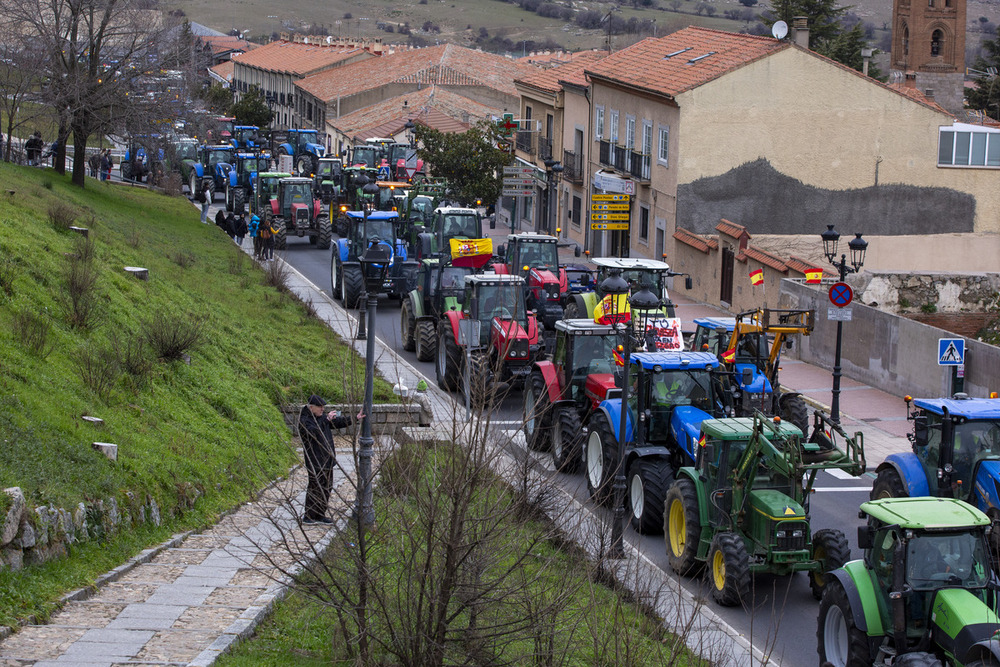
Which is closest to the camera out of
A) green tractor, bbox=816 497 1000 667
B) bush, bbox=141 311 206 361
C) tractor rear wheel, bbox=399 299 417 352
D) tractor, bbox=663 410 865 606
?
green tractor, bbox=816 497 1000 667

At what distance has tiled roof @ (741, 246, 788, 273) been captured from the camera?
30.4 metres

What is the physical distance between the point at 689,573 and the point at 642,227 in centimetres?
2766

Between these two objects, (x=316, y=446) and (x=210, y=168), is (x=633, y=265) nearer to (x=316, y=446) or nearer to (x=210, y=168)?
(x=316, y=446)


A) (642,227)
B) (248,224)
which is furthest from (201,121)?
(642,227)

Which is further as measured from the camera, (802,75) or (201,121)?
(201,121)

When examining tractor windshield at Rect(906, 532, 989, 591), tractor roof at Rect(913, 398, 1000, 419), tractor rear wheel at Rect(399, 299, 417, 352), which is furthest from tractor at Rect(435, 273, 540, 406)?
tractor windshield at Rect(906, 532, 989, 591)

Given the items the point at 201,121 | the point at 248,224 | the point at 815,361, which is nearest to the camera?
the point at 815,361

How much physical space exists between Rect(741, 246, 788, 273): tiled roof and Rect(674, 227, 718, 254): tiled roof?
236cm

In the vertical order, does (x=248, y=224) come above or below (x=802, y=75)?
below

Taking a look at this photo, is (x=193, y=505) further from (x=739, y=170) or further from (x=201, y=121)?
(x=201, y=121)

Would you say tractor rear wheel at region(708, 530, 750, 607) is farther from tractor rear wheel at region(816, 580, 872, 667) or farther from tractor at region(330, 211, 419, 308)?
tractor at region(330, 211, 419, 308)

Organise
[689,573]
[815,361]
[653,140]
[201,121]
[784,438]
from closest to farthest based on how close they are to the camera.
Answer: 1. [784,438]
2. [689,573]
3. [815,361]
4. [653,140]
5. [201,121]

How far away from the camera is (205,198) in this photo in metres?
53.1

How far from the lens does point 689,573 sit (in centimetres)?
1360
